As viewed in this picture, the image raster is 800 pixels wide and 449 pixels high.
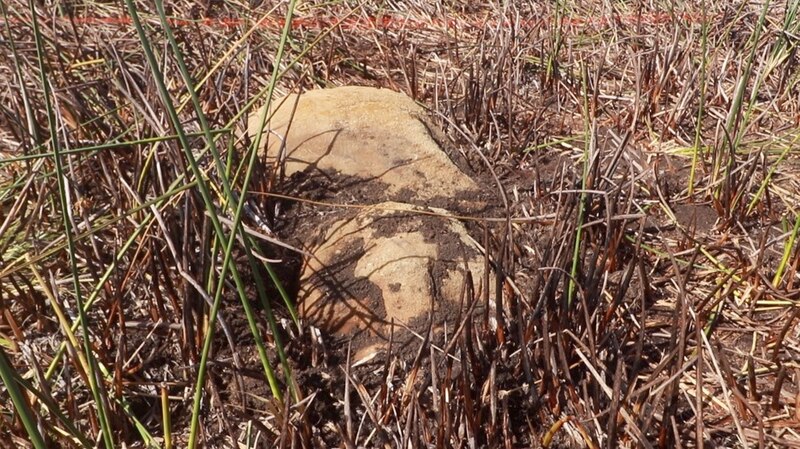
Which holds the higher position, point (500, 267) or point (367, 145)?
point (500, 267)

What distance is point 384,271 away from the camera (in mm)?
1562

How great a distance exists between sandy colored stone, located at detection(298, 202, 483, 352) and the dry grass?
8cm

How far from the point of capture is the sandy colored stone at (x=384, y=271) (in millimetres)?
1503

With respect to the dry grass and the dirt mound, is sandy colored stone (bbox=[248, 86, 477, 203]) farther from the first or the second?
the dry grass

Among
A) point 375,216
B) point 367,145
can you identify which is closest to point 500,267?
point 375,216

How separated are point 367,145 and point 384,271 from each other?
1.70 ft

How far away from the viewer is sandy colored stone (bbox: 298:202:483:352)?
1503 mm

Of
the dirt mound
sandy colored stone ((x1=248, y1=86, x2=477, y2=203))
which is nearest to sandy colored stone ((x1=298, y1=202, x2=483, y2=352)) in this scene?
Answer: the dirt mound

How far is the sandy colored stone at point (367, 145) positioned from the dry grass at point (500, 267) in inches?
5.8

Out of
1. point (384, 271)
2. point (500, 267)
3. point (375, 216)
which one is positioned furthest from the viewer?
point (375, 216)

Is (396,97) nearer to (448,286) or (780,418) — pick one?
(448,286)

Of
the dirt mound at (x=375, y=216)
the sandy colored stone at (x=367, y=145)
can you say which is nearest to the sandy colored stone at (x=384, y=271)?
the dirt mound at (x=375, y=216)

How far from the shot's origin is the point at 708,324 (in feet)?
5.01

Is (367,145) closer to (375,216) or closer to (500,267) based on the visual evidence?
(375,216)
